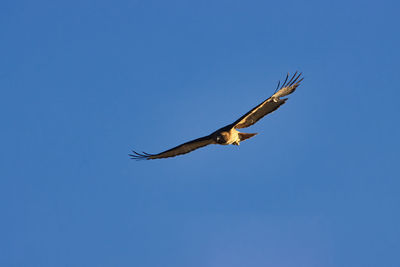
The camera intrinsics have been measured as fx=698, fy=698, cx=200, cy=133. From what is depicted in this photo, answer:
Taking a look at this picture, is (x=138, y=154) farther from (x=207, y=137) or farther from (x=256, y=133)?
(x=256, y=133)

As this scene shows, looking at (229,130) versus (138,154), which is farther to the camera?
(138,154)

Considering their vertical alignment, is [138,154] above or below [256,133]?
above

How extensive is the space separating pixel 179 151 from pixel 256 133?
3.41 metres

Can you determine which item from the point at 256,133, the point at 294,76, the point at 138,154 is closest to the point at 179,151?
the point at 138,154

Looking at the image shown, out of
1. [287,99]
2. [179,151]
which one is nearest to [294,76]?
[287,99]

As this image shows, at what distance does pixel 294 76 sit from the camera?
2345cm

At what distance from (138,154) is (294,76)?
6762 millimetres

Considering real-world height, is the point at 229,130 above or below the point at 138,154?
below

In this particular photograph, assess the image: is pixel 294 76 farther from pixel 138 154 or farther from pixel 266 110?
pixel 138 154

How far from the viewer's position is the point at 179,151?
26.0 meters

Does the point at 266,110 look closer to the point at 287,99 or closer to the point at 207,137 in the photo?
the point at 287,99

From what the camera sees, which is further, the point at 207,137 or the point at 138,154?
the point at 138,154

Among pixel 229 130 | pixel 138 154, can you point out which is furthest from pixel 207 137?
pixel 138 154

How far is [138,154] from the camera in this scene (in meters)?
26.3
